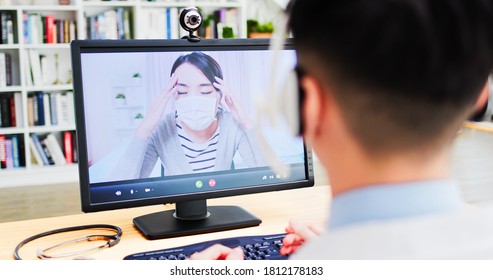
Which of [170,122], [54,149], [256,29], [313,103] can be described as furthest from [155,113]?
[256,29]

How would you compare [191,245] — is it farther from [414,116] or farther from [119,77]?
[414,116]

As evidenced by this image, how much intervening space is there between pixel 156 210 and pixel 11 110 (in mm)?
3347

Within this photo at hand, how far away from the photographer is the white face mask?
1.23 meters

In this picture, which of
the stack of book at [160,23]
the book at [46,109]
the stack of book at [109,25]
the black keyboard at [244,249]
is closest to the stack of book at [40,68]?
the book at [46,109]

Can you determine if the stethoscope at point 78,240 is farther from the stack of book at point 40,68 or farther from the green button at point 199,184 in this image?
the stack of book at point 40,68

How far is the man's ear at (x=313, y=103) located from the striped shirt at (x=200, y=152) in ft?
2.39

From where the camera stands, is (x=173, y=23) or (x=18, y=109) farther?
(x=173, y=23)

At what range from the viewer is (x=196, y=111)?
1243 millimetres

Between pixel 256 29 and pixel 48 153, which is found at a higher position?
pixel 256 29

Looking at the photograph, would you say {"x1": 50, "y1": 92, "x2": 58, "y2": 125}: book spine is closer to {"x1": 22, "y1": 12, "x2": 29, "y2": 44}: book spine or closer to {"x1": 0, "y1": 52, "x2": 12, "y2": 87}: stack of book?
{"x1": 0, "y1": 52, "x2": 12, "y2": 87}: stack of book

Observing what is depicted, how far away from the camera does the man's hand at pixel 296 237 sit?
1081 mm

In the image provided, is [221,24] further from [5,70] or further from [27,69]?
[5,70]

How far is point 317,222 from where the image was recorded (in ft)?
4.27
